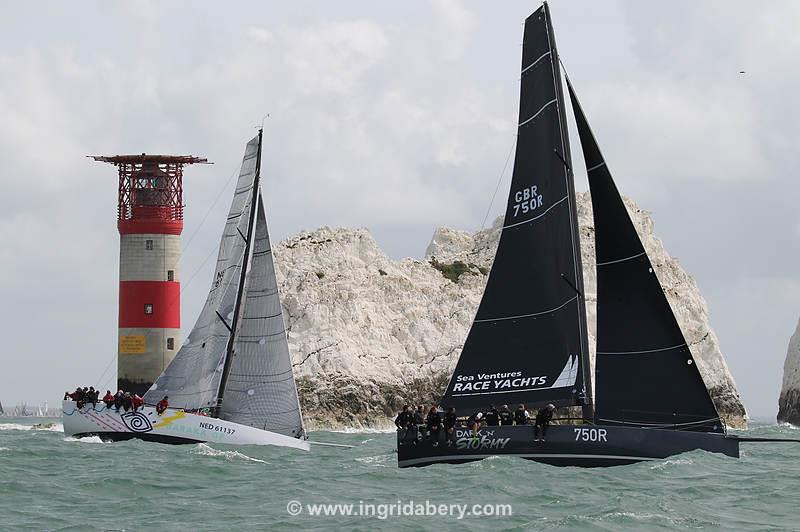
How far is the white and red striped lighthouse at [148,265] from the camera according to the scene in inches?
2226

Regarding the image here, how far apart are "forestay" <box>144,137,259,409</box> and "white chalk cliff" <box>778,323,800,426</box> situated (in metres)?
50.5

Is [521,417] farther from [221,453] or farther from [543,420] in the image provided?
[221,453]

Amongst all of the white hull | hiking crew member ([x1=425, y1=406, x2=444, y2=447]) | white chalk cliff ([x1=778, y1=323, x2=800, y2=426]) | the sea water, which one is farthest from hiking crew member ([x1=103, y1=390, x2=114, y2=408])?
white chalk cliff ([x1=778, y1=323, x2=800, y2=426])

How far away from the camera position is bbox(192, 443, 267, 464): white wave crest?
1279 inches

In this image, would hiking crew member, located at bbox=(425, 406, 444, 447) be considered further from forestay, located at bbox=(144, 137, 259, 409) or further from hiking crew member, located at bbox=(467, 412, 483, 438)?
forestay, located at bbox=(144, 137, 259, 409)

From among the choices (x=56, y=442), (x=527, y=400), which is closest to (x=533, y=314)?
(x=527, y=400)

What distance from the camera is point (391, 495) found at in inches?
910

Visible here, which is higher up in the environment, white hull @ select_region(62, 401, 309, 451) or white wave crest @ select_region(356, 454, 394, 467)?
white hull @ select_region(62, 401, 309, 451)

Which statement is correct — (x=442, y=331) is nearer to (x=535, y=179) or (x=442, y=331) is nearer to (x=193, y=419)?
(x=193, y=419)

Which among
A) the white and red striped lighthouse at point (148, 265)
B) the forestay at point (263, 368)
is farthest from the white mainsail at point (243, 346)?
the white and red striped lighthouse at point (148, 265)

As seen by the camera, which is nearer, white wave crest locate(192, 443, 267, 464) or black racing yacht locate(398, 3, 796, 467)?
black racing yacht locate(398, 3, 796, 467)

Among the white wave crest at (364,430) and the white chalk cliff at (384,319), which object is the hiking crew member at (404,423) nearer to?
the white wave crest at (364,430)

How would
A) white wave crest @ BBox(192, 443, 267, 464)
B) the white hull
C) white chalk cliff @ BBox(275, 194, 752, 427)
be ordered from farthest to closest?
1. white chalk cliff @ BBox(275, 194, 752, 427)
2. the white hull
3. white wave crest @ BBox(192, 443, 267, 464)

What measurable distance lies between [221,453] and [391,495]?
12189 mm
